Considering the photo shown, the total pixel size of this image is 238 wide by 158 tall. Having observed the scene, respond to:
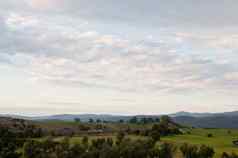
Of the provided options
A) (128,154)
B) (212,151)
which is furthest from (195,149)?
(128,154)

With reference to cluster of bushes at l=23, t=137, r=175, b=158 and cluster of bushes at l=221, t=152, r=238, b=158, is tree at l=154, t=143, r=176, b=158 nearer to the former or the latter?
cluster of bushes at l=23, t=137, r=175, b=158

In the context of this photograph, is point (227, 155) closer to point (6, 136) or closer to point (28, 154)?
point (28, 154)

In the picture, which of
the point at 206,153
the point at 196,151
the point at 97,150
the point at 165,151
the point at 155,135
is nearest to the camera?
the point at 206,153

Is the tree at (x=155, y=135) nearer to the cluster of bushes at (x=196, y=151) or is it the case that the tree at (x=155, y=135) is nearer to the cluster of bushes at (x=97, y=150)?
the cluster of bushes at (x=97, y=150)

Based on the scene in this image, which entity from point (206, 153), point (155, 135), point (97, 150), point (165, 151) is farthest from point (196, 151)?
point (155, 135)

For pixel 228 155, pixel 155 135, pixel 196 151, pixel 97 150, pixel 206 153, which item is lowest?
pixel 228 155

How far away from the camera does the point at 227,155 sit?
426 ft

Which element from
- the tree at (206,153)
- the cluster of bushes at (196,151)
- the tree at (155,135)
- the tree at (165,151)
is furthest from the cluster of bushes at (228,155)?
the tree at (155,135)

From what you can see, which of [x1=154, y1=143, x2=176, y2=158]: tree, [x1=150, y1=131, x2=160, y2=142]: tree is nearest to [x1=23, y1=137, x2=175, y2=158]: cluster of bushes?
[x1=154, y1=143, x2=176, y2=158]: tree

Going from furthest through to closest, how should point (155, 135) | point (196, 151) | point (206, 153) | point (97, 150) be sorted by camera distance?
point (155, 135) → point (196, 151) → point (97, 150) → point (206, 153)

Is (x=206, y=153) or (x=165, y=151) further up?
(x=165, y=151)

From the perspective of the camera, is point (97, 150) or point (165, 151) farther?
point (97, 150)

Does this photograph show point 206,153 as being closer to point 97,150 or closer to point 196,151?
point 196,151

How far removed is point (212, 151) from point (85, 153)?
46828 millimetres
